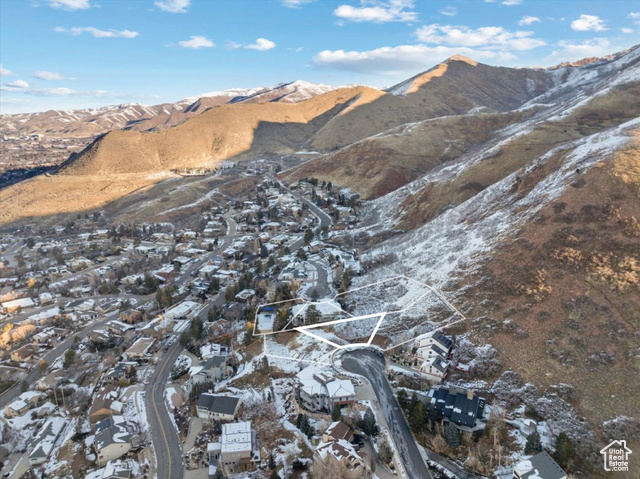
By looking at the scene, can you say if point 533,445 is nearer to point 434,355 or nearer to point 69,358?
point 434,355

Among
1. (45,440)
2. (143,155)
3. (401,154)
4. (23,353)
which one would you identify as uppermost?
(143,155)

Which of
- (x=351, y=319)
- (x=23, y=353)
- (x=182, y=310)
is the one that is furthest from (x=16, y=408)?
(x=351, y=319)

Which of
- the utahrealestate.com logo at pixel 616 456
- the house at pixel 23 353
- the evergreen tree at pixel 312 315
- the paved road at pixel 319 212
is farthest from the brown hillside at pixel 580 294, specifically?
the house at pixel 23 353

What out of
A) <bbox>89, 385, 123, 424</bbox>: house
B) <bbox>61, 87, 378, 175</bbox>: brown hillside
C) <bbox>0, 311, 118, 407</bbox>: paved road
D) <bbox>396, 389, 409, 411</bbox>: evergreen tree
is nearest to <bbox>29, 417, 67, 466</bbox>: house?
<bbox>89, 385, 123, 424</bbox>: house

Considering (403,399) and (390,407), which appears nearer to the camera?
(403,399)

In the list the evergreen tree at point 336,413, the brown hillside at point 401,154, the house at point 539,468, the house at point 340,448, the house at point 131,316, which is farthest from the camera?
the brown hillside at point 401,154

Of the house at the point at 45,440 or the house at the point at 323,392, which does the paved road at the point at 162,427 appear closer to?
the house at the point at 45,440
